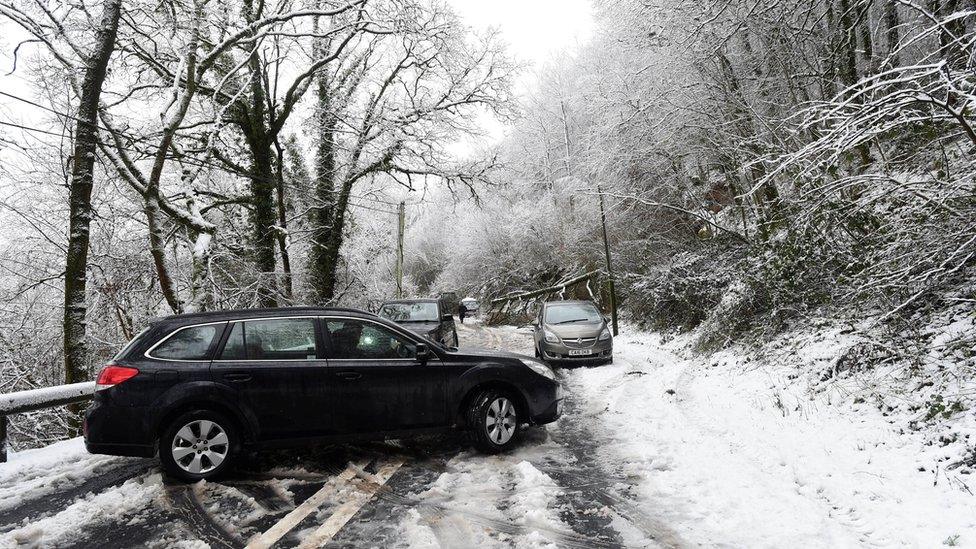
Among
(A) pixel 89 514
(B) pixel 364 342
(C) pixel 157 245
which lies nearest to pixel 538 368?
(B) pixel 364 342

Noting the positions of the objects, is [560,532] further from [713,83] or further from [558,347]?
[713,83]

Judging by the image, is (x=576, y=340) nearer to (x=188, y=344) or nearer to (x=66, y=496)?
(x=188, y=344)

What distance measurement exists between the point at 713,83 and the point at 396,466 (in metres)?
10.2

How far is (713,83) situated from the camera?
11344mm

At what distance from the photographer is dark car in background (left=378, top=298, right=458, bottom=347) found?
1236 centimetres

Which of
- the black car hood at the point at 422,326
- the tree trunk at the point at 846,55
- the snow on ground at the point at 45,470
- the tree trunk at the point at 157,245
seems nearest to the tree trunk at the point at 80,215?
the tree trunk at the point at 157,245

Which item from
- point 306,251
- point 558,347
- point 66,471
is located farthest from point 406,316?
point 66,471

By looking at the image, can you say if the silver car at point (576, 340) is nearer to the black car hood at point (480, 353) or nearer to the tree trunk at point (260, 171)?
the black car hood at point (480, 353)

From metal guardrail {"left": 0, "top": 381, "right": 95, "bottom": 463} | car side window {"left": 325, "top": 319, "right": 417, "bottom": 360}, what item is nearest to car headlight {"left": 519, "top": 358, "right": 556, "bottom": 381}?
car side window {"left": 325, "top": 319, "right": 417, "bottom": 360}

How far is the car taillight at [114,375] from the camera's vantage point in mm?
4859

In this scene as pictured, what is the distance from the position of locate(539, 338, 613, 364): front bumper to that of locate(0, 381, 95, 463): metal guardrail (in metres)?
8.65

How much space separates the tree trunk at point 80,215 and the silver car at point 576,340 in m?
8.95

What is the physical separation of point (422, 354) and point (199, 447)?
7.41ft

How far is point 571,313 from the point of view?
13391 millimetres
